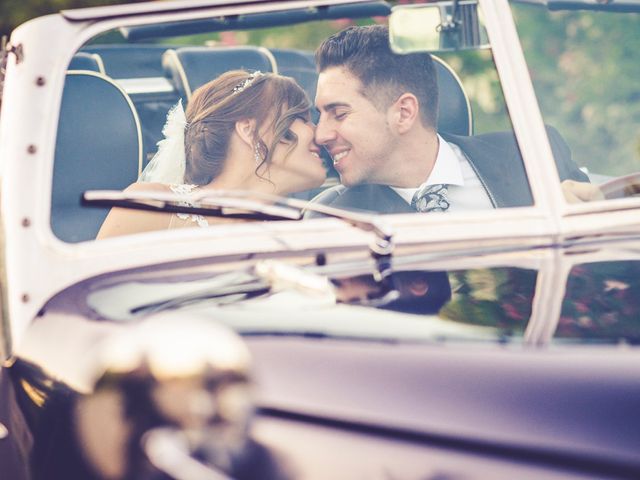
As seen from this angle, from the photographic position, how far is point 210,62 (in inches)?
148

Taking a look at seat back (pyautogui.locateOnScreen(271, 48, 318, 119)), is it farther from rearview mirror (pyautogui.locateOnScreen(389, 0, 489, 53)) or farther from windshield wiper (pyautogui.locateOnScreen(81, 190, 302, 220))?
windshield wiper (pyautogui.locateOnScreen(81, 190, 302, 220))

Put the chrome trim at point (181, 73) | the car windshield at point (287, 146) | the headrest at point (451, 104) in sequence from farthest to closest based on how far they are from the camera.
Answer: the chrome trim at point (181, 73) → the headrest at point (451, 104) → the car windshield at point (287, 146)

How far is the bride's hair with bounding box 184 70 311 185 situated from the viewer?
9.97 feet

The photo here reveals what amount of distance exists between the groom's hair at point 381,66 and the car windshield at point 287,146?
3 centimetres

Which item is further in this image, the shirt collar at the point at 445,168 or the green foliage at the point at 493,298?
the shirt collar at the point at 445,168

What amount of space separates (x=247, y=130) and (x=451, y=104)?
1.85 ft

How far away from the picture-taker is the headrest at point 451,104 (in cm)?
313

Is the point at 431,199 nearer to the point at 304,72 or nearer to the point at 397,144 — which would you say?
the point at 397,144

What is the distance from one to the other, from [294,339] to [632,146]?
1598 millimetres

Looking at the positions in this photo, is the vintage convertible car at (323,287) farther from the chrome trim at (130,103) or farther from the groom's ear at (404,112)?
the groom's ear at (404,112)

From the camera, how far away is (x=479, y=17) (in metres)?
3.05

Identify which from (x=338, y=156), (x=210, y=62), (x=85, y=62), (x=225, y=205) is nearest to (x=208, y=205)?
(x=225, y=205)

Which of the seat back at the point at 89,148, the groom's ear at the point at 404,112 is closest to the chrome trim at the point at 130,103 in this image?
the seat back at the point at 89,148

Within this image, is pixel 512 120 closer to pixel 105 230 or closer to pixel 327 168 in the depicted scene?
pixel 327 168
